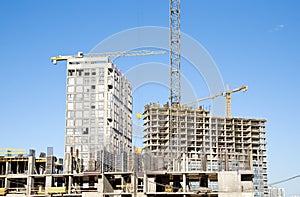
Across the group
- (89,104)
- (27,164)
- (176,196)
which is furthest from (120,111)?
(176,196)

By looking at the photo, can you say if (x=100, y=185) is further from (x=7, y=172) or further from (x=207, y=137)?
(x=207, y=137)

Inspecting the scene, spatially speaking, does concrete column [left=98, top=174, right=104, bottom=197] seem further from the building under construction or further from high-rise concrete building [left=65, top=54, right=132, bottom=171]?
high-rise concrete building [left=65, top=54, right=132, bottom=171]

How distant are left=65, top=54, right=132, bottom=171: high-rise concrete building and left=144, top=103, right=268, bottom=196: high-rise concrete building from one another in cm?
2037

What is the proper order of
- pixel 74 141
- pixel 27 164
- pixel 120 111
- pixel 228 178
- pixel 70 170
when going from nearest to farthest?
pixel 228 178
pixel 70 170
pixel 27 164
pixel 74 141
pixel 120 111

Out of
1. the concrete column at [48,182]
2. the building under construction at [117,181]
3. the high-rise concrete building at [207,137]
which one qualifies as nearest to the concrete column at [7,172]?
the building under construction at [117,181]

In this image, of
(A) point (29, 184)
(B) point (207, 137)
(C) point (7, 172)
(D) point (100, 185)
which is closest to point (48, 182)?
(A) point (29, 184)

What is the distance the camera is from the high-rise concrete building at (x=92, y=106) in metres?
135

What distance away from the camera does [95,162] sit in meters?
74.4

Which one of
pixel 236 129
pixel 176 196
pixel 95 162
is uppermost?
pixel 236 129

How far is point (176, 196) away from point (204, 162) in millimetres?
7561

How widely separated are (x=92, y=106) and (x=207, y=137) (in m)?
54.5

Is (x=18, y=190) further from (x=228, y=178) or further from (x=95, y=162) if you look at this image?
(x=228, y=178)

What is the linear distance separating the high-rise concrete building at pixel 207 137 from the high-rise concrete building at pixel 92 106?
2037 cm

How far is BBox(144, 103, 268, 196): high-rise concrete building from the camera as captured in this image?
165 metres
